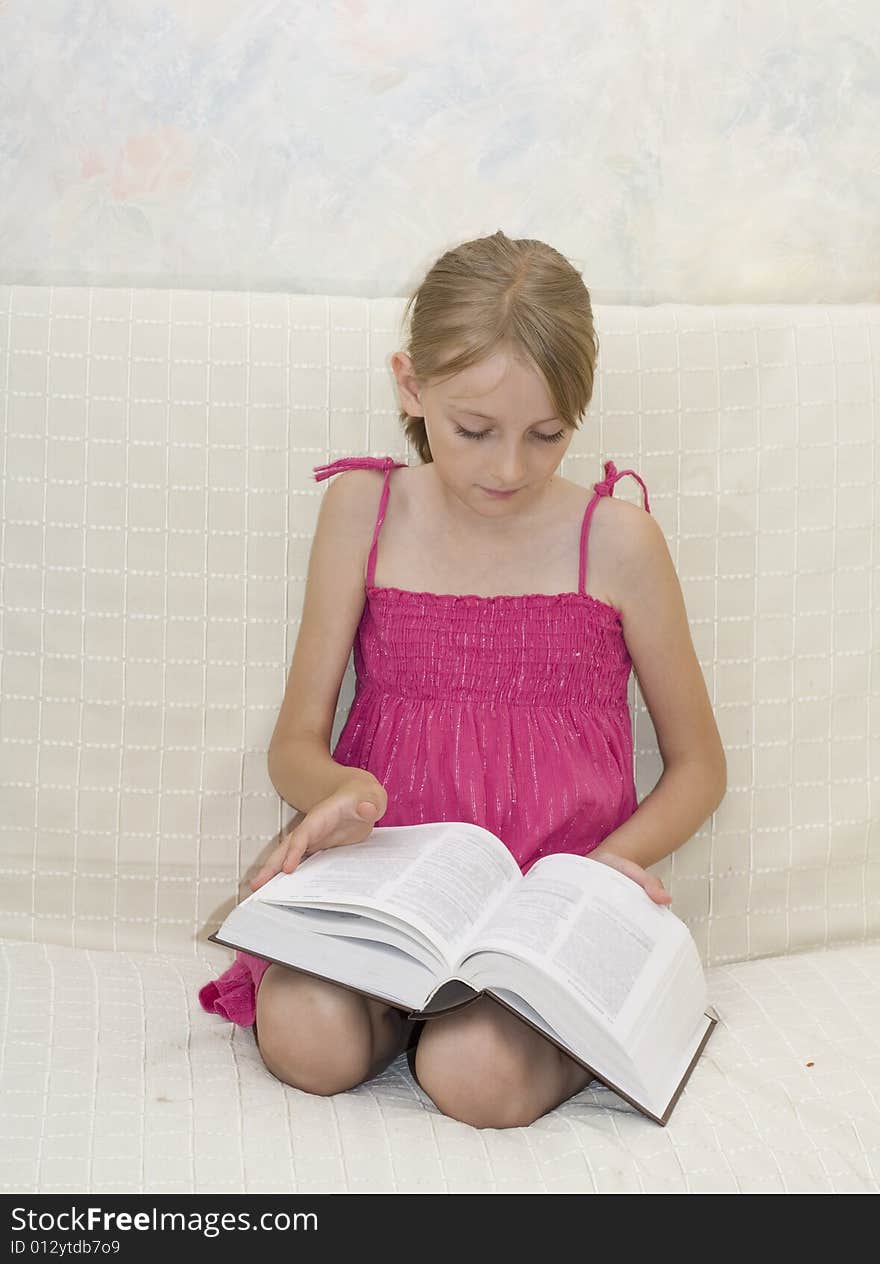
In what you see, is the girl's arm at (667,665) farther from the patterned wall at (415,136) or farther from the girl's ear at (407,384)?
the patterned wall at (415,136)

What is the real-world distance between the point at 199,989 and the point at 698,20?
3.63 feet

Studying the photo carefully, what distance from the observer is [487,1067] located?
3.18 ft

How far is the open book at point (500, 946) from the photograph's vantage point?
0.94m

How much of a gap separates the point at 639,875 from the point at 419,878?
0.66ft

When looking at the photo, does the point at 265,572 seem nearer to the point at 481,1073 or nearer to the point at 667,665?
the point at 667,665

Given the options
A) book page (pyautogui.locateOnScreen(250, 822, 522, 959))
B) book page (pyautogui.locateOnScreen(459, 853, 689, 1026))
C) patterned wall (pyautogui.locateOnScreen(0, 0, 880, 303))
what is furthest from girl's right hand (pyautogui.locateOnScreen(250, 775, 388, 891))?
patterned wall (pyautogui.locateOnScreen(0, 0, 880, 303))

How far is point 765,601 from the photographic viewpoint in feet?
4.45

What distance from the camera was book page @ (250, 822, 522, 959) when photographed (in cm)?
97

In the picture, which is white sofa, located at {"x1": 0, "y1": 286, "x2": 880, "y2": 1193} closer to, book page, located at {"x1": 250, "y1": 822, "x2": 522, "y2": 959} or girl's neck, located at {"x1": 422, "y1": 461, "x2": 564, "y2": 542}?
girl's neck, located at {"x1": 422, "y1": 461, "x2": 564, "y2": 542}

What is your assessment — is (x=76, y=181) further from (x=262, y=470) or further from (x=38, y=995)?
(x=38, y=995)

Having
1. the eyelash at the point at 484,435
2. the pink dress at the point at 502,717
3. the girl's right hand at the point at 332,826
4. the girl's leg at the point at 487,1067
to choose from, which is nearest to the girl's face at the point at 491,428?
the eyelash at the point at 484,435

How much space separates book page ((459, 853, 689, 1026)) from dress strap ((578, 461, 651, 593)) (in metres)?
0.29

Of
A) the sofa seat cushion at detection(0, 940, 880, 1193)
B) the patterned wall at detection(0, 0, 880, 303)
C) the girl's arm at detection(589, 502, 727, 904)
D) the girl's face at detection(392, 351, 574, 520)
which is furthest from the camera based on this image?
the patterned wall at detection(0, 0, 880, 303)

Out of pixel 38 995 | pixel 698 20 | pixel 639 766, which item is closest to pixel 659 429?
pixel 639 766
